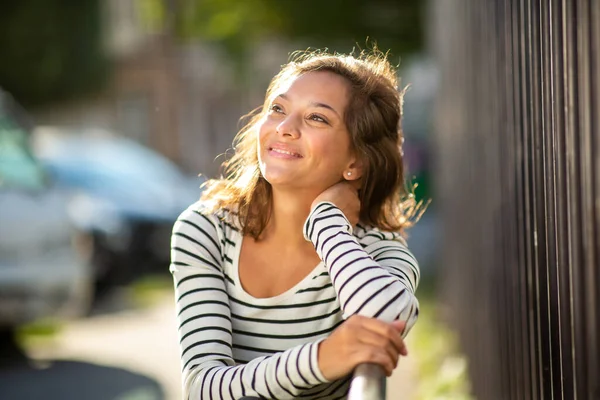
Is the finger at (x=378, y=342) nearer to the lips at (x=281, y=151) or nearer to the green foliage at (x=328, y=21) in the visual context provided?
the lips at (x=281, y=151)

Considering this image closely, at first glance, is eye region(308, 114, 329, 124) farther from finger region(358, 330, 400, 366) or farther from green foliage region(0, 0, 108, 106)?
green foliage region(0, 0, 108, 106)

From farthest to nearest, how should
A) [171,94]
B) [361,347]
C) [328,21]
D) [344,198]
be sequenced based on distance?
[171,94]
[328,21]
[344,198]
[361,347]

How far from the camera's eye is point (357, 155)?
3100mm

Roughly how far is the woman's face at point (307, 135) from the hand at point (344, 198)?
0.15 ft

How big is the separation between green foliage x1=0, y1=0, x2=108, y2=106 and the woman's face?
20441mm

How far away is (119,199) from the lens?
12984 millimetres

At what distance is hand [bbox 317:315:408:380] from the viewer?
226cm

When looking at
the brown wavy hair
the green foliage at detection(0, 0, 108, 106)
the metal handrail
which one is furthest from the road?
the green foliage at detection(0, 0, 108, 106)

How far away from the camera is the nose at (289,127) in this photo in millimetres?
2893

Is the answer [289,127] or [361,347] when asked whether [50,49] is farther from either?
[361,347]

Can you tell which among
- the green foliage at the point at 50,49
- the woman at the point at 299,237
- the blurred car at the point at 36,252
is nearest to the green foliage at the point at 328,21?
the green foliage at the point at 50,49

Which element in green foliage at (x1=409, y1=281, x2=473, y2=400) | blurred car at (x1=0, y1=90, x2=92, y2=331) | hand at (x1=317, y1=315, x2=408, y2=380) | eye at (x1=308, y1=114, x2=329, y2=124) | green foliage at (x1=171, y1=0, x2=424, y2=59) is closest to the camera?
hand at (x1=317, y1=315, x2=408, y2=380)

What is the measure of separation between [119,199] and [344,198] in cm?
1024

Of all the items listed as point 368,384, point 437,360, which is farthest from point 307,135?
point 437,360
